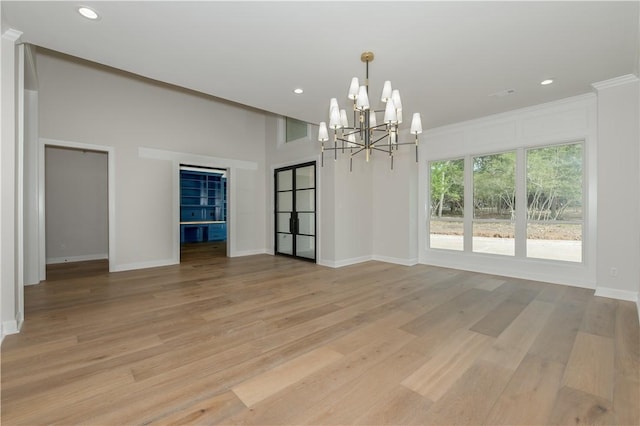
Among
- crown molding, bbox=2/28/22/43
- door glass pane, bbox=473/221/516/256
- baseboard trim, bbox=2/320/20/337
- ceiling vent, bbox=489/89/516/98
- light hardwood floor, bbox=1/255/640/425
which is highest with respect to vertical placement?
ceiling vent, bbox=489/89/516/98

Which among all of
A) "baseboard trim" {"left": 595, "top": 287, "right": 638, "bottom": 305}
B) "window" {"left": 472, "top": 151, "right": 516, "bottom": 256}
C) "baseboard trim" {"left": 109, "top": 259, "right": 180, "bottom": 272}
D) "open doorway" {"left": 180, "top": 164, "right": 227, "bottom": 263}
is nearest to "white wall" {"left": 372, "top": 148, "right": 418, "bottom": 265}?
"window" {"left": 472, "top": 151, "right": 516, "bottom": 256}

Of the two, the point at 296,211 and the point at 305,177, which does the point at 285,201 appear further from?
the point at 305,177

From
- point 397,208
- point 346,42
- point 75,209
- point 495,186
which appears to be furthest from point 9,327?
point 495,186

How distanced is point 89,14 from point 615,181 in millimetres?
6136

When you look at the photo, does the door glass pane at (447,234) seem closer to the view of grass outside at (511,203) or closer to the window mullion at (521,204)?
the view of grass outside at (511,203)

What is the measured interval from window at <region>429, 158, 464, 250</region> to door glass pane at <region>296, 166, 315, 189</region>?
2.56 m

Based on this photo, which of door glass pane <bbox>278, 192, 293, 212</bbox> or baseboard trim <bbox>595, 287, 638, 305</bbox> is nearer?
Result: baseboard trim <bbox>595, 287, 638, 305</bbox>

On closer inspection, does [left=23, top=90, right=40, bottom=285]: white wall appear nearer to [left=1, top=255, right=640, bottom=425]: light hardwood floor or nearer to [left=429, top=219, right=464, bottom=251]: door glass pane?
[left=1, top=255, right=640, bottom=425]: light hardwood floor

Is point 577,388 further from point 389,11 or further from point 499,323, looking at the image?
point 389,11

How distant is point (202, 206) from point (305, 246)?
5671 mm

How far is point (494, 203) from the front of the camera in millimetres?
5195

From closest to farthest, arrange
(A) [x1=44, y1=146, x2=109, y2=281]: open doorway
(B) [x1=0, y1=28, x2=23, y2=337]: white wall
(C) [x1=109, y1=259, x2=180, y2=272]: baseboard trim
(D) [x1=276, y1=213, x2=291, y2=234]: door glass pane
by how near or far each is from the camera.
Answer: (B) [x1=0, y1=28, x2=23, y2=337]: white wall
(C) [x1=109, y1=259, x2=180, y2=272]: baseboard trim
(A) [x1=44, y1=146, x2=109, y2=281]: open doorway
(D) [x1=276, y1=213, x2=291, y2=234]: door glass pane

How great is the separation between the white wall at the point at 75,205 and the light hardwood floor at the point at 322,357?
2.66m

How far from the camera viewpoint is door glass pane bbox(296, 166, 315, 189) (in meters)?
6.29
